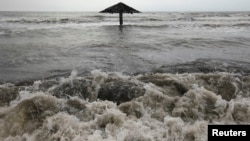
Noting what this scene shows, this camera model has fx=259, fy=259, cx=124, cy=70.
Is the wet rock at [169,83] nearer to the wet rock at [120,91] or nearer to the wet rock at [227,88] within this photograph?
the wet rock at [120,91]

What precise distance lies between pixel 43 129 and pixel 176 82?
3.21 meters

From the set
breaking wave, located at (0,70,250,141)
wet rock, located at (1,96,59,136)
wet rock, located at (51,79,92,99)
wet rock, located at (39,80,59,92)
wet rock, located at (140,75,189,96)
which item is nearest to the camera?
breaking wave, located at (0,70,250,141)

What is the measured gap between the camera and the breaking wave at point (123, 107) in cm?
413

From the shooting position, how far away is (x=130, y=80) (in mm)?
6246

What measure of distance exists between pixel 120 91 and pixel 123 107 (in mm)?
707

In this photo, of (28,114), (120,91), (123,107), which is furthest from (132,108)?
(28,114)

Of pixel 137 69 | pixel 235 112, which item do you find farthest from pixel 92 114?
pixel 137 69

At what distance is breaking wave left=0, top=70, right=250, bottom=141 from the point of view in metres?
4.13

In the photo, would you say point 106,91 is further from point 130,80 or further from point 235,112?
point 235,112

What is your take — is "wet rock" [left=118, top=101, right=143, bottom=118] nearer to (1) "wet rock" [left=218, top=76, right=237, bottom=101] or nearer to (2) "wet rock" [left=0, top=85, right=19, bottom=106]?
(1) "wet rock" [left=218, top=76, right=237, bottom=101]

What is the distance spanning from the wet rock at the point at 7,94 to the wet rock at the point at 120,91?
1846 mm

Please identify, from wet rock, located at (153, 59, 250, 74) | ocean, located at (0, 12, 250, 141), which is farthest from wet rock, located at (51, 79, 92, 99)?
wet rock, located at (153, 59, 250, 74)

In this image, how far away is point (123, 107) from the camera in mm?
4969

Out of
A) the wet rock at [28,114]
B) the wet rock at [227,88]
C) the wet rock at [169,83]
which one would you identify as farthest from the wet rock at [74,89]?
the wet rock at [227,88]
